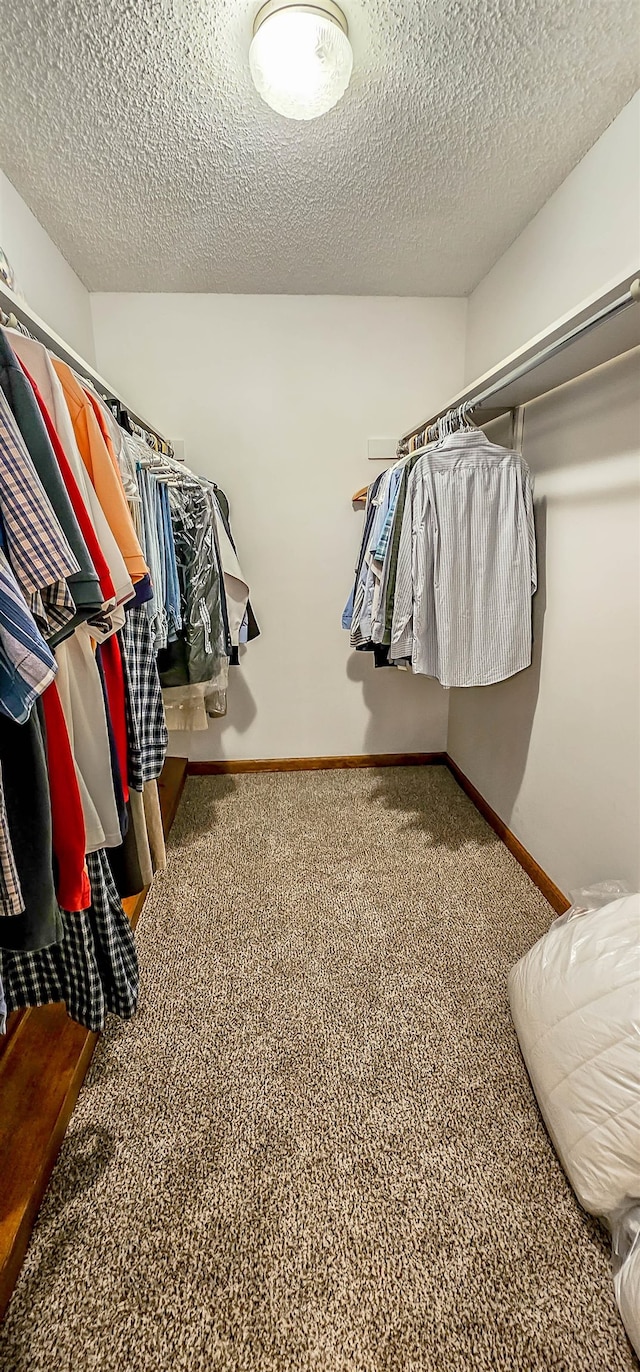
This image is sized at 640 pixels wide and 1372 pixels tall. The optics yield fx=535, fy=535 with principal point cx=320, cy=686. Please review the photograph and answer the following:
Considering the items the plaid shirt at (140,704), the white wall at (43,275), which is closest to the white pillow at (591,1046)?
the plaid shirt at (140,704)

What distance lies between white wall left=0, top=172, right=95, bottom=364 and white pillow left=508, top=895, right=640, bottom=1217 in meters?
2.32

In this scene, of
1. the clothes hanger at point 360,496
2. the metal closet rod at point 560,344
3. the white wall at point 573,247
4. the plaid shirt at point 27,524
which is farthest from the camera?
the clothes hanger at point 360,496

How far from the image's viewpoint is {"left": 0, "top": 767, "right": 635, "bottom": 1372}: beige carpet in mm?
885

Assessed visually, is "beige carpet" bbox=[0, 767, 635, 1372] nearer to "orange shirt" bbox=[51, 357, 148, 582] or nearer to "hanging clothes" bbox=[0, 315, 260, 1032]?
"hanging clothes" bbox=[0, 315, 260, 1032]

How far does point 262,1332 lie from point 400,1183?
1.11 feet

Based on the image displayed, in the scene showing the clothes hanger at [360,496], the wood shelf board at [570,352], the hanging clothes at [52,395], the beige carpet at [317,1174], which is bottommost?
the beige carpet at [317,1174]

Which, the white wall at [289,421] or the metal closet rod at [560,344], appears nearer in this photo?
the metal closet rod at [560,344]

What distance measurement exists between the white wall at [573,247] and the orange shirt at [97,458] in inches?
43.3

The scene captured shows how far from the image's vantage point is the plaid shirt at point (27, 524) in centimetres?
75

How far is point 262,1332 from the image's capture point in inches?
34.9

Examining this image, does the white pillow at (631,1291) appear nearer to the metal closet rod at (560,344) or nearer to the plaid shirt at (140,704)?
the plaid shirt at (140,704)

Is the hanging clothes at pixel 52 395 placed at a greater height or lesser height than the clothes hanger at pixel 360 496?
lesser

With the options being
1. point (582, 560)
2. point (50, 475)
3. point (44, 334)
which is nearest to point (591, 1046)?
point (582, 560)

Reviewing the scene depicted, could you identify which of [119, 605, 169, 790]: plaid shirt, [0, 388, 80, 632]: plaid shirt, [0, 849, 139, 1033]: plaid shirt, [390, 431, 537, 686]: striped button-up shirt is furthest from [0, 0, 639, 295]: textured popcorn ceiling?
[0, 849, 139, 1033]: plaid shirt
